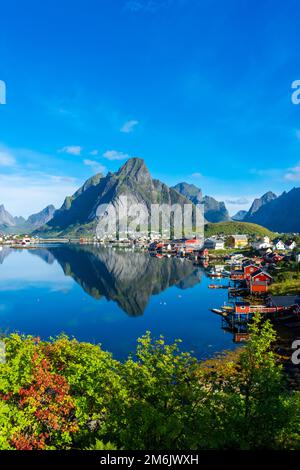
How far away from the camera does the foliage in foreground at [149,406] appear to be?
13602mm

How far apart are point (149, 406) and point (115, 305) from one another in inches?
2540

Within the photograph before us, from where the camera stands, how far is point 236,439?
43.6 feet

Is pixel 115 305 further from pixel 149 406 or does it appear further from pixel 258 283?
pixel 149 406

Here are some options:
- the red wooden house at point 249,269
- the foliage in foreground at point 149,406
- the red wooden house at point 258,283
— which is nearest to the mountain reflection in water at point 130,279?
the red wooden house at point 249,269

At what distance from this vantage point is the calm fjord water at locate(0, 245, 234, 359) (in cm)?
5376

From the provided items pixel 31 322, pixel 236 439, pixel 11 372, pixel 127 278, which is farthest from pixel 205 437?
pixel 127 278

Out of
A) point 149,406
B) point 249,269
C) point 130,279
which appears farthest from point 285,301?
point 130,279

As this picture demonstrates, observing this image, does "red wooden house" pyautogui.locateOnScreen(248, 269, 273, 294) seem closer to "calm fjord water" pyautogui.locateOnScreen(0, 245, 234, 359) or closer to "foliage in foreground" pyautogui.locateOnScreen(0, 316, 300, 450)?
"calm fjord water" pyautogui.locateOnScreen(0, 245, 234, 359)

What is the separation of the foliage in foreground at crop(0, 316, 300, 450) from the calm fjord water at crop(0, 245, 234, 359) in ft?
82.0

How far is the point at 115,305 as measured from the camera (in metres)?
77.8

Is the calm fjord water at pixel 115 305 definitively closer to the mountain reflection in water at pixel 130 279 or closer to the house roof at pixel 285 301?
the mountain reflection in water at pixel 130 279

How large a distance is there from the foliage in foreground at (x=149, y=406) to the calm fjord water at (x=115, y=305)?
2500 centimetres

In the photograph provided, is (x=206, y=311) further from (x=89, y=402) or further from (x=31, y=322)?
(x=89, y=402)
